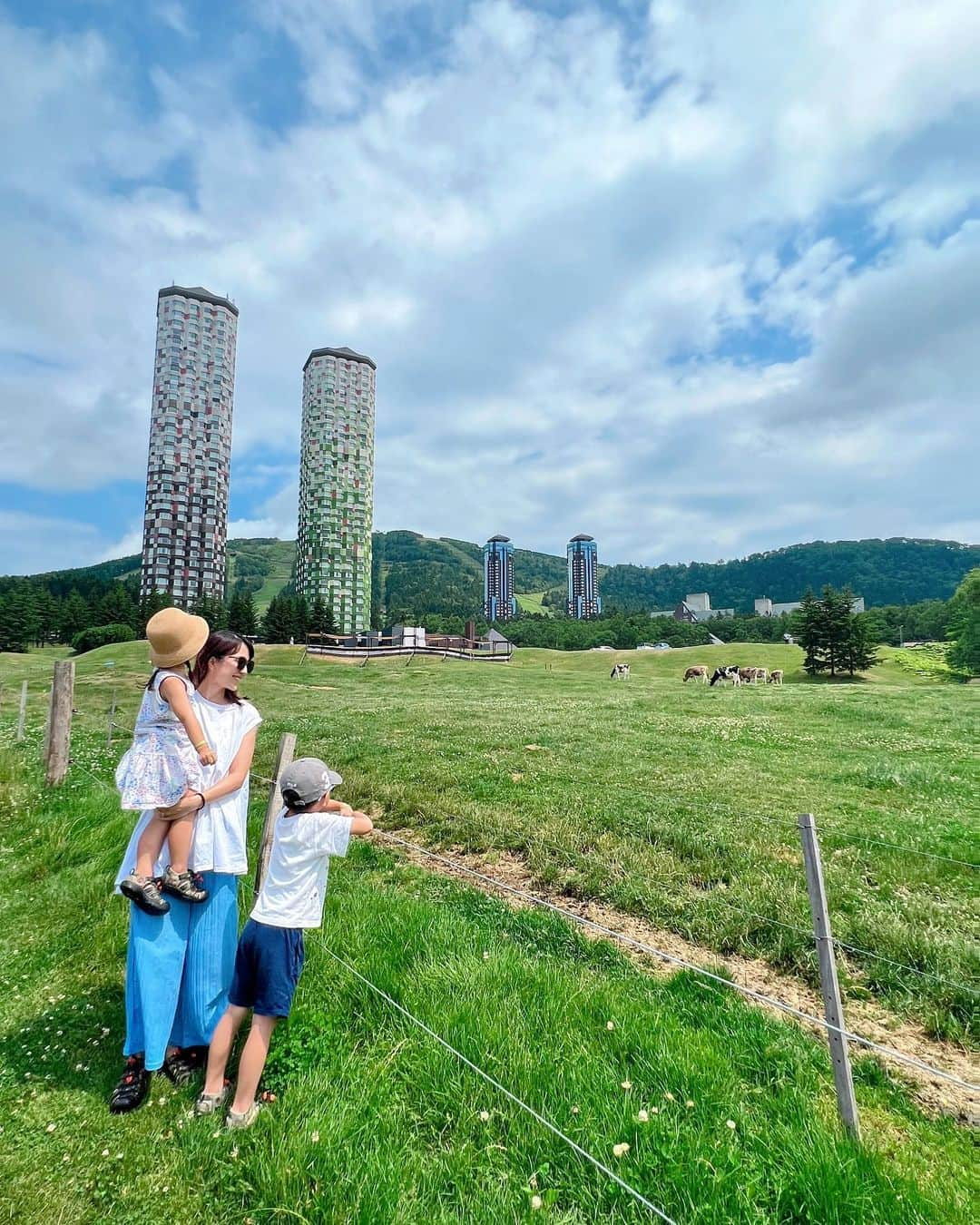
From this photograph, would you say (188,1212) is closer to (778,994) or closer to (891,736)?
(778,994)

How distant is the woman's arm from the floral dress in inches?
2.1

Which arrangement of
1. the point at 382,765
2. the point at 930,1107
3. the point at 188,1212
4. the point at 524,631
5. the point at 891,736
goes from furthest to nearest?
the point at 524,631
the point at 891,736
the point at 382,765
the point at 930,1107
the point at 188,1212

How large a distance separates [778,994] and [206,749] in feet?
15.7

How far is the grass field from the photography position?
→ 2875 mm

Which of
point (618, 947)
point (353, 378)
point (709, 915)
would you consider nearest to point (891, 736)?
point (709, 915)

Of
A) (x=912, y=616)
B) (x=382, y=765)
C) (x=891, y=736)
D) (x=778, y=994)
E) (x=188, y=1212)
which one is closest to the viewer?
(x=188, y=1212)

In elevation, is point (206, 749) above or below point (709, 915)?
above

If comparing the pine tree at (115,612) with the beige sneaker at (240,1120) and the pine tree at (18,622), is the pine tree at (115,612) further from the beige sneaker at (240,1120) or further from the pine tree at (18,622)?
the beige sneaker at (240,1120)

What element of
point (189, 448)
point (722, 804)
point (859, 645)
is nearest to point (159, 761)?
point (722, 804)

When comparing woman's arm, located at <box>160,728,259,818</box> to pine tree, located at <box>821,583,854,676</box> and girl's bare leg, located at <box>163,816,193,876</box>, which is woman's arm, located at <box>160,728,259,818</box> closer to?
girl's bare leg, located at <box>163,816,193,876</box>

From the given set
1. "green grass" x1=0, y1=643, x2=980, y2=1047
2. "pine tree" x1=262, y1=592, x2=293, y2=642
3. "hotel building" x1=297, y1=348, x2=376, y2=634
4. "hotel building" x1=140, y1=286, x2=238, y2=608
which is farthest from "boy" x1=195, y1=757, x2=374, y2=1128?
"hotel building" x1=297, y1=348, x2=376, y2=634

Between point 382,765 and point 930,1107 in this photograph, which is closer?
point 930,1107

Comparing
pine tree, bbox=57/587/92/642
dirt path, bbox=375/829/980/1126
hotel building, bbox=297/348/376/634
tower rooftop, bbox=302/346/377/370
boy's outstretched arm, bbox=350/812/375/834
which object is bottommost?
dirt path, bbox=375/829/980/1126

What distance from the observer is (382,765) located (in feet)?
39.8
